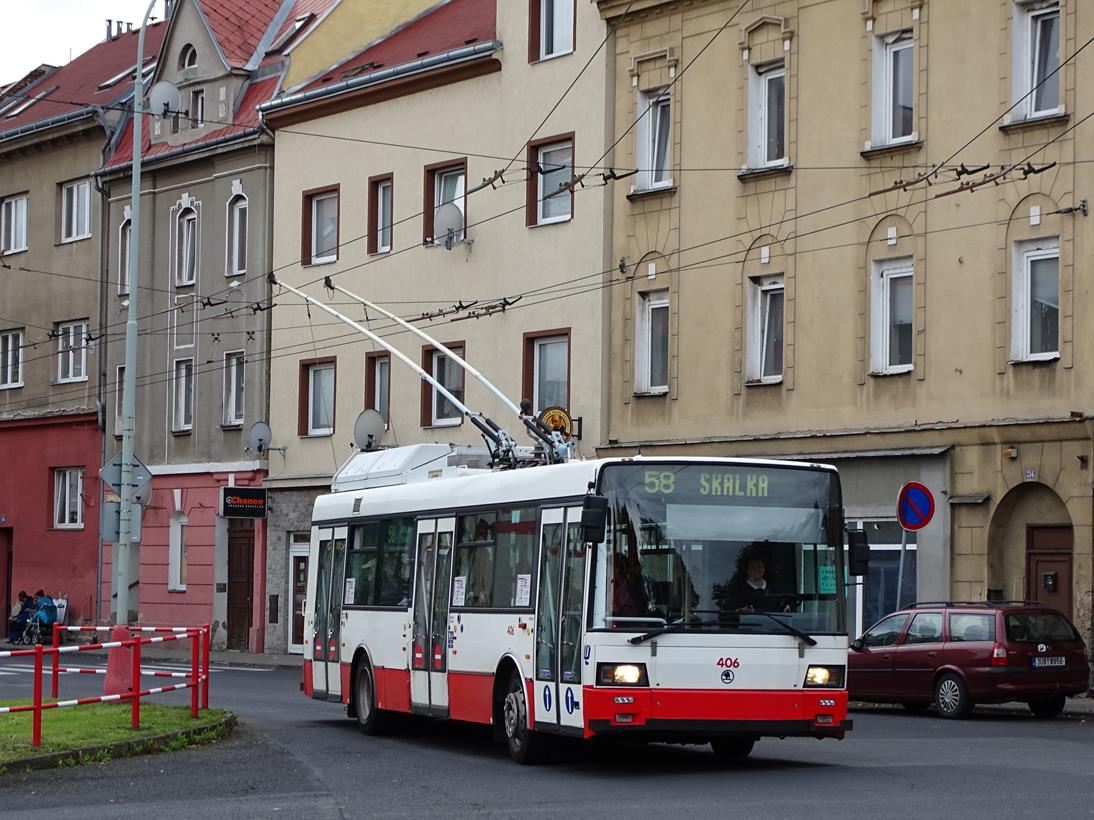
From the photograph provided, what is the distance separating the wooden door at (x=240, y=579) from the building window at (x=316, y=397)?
290cm

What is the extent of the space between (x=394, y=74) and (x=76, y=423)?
14.4m

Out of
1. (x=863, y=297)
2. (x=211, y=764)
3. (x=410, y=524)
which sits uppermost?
(x=863, y=297)

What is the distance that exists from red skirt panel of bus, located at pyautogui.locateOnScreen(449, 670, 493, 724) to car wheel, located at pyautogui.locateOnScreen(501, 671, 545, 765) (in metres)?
0.27

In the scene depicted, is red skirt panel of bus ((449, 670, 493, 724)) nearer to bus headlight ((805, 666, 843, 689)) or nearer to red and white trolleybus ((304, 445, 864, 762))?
red and white trolleybus ((304, 445, 864, 762))

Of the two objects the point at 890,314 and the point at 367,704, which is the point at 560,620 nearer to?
the point at 367,704

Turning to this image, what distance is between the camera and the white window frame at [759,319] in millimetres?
32719

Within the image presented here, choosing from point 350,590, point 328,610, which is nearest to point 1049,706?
point 350,590

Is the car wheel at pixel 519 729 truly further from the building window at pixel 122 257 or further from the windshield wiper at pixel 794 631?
the building window at pixel 122 257

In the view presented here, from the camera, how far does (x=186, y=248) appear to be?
47.2 metres

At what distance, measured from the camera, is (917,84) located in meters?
30.1

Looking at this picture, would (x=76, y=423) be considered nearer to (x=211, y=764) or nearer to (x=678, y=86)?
(x=678, y=86)

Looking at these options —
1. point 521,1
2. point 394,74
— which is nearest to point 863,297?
point 521,1

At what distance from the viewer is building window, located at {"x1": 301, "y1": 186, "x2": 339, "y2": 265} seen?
142 ft

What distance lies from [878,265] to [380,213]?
14.0m
